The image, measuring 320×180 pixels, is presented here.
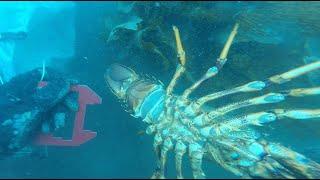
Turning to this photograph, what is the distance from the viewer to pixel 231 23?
547cm

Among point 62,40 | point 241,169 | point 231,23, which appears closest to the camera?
point 241,169

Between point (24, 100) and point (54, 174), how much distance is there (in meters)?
1.64

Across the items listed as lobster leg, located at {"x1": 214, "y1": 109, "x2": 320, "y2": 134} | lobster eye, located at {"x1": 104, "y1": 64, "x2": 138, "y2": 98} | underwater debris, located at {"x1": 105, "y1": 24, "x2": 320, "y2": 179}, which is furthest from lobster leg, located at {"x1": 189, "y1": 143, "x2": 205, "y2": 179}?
lobster eye, located at {"x1": 104, "y1": 64, "x2": 138, "y2": 98}

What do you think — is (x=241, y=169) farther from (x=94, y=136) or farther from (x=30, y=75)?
(x=30, y=75)

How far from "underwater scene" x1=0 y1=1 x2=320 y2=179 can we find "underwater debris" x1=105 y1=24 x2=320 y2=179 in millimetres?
14

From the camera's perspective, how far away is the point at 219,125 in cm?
480

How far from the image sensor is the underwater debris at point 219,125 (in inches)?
166

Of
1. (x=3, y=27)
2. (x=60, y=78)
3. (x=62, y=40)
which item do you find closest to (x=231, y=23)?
Result: (x=60, y=78)

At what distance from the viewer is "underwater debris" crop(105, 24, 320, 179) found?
13.8 ft

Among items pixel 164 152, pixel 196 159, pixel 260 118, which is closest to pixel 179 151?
pixel 164 152

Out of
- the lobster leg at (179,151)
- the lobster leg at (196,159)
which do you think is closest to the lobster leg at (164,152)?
the lobster leg at (179,151)

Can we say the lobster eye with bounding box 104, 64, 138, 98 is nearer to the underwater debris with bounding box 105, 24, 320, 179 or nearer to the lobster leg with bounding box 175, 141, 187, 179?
the underwater debris with bounding box 105, 24, 320, 179

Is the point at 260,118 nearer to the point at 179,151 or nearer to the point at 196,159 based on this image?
the point at 196,159

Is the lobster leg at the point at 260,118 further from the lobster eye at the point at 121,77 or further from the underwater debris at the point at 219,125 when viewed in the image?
the lobster eye at the point at 121,77
